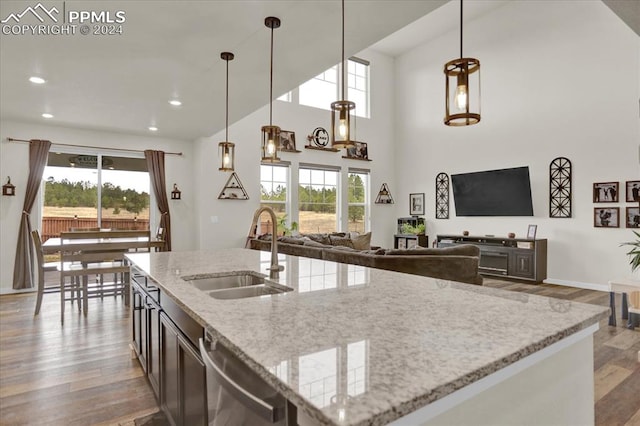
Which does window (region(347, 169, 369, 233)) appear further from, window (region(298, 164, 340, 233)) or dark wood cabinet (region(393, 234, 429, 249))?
dark wood cabinet (region(393, 234, 429, 249))

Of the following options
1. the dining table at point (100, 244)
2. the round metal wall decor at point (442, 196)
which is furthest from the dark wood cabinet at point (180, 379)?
the round metal wall decor at point (442, 196)

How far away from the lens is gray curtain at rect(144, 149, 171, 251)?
631cm

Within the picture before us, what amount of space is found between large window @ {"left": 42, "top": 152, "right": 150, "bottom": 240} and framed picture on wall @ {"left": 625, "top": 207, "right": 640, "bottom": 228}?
7.59 meters

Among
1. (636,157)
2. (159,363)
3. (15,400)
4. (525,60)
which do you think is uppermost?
(525,60)

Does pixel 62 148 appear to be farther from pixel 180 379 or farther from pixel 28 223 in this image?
pixel 180 379

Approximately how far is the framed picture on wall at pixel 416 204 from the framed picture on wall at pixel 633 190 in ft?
12.3

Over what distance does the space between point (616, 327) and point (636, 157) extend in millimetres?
2847

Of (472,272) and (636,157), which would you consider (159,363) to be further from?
(636,157)

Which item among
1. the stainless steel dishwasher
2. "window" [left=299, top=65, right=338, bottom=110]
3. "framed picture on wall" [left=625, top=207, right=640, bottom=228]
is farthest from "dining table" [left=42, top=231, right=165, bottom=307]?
"framed picture on wall" [left=625, top=207, right=640, bottom=228]

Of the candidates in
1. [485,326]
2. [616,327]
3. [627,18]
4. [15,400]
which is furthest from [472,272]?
[15,400]

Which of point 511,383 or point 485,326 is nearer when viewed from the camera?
point 511,383

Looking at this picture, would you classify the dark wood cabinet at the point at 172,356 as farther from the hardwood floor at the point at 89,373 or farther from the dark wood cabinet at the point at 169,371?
the hardwood floor at the point at 89,373

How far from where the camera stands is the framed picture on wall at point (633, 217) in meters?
5.10

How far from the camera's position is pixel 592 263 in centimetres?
564
